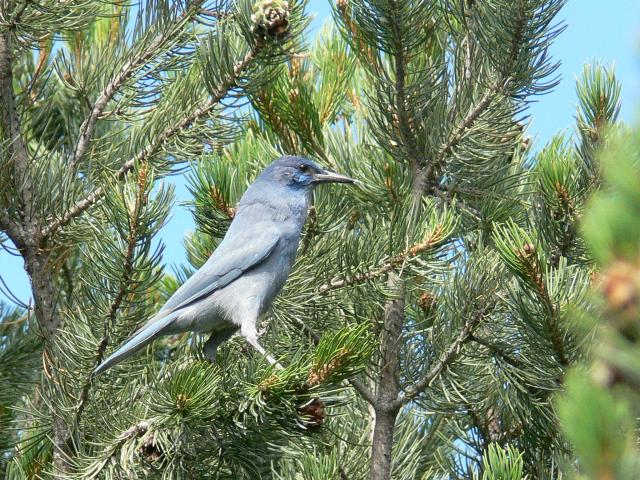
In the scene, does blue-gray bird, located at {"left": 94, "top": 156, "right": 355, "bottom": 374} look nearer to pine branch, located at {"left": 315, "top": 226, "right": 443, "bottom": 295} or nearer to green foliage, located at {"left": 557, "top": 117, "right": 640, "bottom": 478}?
pine branch, located at {"left": 315, "top": 226, "right": 443, "bottom": 295}

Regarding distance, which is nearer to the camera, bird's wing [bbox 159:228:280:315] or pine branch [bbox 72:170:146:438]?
pine branch [bbox 72:170:146:438]

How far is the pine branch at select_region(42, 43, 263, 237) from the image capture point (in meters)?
3.14

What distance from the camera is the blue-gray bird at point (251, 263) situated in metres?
3.66

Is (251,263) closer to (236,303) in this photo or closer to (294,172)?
(236,303)

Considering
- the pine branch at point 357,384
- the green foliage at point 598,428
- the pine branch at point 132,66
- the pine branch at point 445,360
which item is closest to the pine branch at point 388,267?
the pine branch at point 357,384

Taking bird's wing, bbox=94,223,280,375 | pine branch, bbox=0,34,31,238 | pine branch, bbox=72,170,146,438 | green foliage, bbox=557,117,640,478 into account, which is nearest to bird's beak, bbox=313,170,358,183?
bird's wing, bbox=94,223,280,375

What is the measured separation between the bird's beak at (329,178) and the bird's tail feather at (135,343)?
912mm

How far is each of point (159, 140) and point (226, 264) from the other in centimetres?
62

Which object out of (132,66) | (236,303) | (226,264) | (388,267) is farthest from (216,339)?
(132,66)

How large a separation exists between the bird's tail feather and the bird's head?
88 centimetres

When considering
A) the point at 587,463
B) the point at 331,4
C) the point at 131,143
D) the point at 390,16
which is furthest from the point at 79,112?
the point at 587,463

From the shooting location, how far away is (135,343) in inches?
119

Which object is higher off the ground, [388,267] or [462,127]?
[462,127]

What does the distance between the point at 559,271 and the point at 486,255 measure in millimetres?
658
